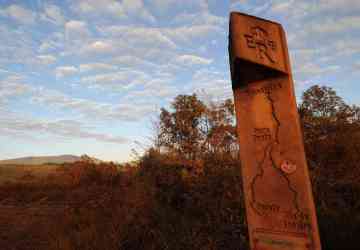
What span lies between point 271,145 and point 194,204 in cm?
318

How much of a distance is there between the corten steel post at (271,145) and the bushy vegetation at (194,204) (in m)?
1.36

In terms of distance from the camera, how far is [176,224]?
3.90 meters

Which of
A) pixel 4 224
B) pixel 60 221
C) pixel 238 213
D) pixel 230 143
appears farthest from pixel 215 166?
pixel 4 224

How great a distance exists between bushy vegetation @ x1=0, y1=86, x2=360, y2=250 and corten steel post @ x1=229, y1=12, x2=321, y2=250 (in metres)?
1.36

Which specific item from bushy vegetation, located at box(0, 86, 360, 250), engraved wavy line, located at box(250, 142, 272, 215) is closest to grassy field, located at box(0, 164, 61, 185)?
bushy vegetation, located at box(0, 86, 360, 250)

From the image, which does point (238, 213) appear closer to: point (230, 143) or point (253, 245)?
point (253, 245)

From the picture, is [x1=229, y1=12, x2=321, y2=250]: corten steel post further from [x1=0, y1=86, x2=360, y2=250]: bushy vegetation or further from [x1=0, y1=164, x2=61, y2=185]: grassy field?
[x1=0, y1=164, x2=61, y2=185]: grassy field

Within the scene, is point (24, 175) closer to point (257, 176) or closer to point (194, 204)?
point (194, 204)

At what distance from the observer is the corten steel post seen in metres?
1.85

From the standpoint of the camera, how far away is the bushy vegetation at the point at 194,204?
3375 mm

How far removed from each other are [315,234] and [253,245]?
21.3 inches

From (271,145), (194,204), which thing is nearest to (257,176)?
(271,145)

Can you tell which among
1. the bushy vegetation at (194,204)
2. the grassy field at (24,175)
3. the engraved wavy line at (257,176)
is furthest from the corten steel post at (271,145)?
the grassy field at (24,175)

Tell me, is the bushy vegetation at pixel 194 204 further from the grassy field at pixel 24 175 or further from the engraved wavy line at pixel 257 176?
the grassy field at pixel 24 175
